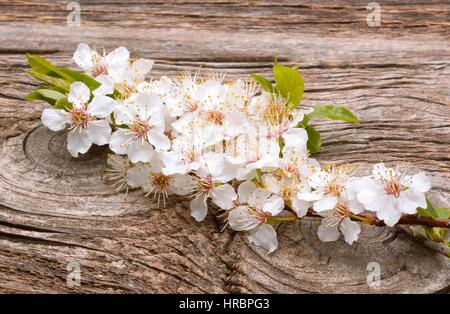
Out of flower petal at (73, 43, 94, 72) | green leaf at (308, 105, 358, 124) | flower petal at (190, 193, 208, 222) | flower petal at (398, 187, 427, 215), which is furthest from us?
flower petal at (73, 43, 94, 72)

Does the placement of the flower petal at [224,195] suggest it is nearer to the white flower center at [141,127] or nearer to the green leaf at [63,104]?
the white flower center at [141,127]

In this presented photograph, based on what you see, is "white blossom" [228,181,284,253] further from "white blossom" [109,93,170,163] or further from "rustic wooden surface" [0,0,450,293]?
"white blossom" [109,93,170,163]

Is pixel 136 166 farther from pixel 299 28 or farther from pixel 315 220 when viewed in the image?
pixel 299 28

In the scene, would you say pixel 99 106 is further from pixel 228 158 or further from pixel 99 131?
pixel 228 158

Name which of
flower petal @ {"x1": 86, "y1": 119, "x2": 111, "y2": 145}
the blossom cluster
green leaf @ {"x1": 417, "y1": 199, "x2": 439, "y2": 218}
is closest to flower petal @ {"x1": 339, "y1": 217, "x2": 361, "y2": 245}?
the blossom cluster

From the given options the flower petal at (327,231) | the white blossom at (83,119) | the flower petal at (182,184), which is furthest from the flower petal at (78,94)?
the flower petal at (327,231)

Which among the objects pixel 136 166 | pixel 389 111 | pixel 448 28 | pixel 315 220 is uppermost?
pixel 448 28
